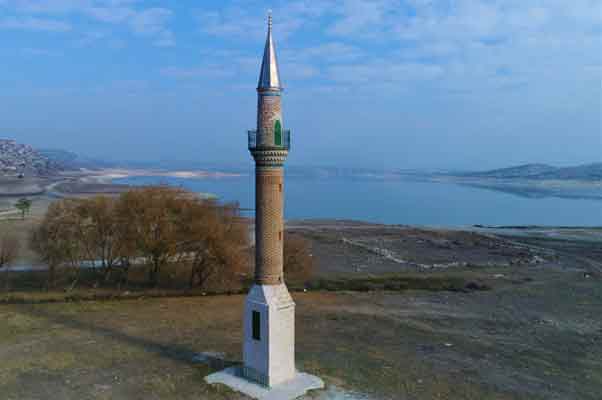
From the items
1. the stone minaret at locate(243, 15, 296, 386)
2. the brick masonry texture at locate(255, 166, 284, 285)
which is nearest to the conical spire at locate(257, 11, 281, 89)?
the stone minaret at locate(243, 15, 296, 386)

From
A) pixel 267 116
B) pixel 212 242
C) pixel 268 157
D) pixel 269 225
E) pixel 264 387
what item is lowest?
pixel 264 387

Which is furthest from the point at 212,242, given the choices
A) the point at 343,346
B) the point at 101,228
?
the point at 343,346

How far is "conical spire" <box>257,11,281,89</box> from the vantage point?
15.7 meters

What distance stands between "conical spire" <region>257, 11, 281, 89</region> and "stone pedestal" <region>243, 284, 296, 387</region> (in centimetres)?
635

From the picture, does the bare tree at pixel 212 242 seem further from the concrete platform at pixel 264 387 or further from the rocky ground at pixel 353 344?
the concrete platform at pixel 264 387

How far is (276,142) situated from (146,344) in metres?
10.2

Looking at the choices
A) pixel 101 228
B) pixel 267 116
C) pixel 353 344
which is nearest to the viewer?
pixel 267 116

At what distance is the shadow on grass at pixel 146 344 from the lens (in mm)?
18016

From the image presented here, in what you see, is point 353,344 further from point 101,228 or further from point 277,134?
point 101,228

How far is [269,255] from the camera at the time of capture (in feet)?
52.3

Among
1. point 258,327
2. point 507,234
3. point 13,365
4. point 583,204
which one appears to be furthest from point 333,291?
point 583,204

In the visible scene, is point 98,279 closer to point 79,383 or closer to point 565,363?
point 79,383

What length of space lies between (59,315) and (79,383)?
30.6 ft

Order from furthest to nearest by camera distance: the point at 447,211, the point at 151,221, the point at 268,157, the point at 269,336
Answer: the point at 447,211 → the point at 151,221 → the point at 268,157 → the point at 269,336
